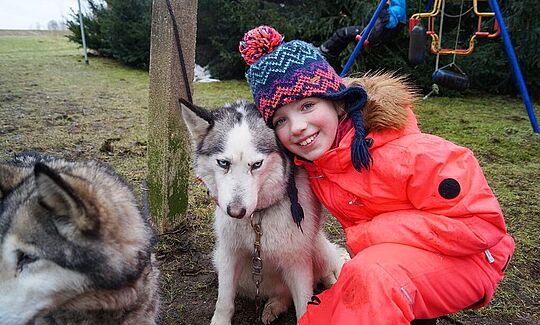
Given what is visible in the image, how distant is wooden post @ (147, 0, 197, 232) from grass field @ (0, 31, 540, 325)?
231mm

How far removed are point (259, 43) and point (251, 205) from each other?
760mm

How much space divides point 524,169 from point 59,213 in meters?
4.52

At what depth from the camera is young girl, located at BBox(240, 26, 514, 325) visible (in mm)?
1656

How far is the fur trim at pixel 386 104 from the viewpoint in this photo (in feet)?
6.18

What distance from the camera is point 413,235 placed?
5.73 ft

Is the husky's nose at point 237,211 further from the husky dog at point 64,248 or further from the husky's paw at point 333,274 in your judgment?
the husky's paw at point 333,274

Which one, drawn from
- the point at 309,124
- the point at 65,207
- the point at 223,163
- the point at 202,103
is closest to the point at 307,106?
the point at 309,124

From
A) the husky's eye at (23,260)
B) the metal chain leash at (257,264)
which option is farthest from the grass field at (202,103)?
the husky's eye at (23,260)

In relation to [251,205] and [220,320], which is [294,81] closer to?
[251,205]

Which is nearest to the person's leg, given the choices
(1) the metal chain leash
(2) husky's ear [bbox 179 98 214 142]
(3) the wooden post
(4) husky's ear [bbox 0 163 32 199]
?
(1) the metal chain leash

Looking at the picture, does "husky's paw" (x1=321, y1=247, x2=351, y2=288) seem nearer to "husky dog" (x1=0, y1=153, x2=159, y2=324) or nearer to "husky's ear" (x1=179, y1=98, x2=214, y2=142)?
"husky's ear" (x1=179, y1=98, x2=214, y2=142)

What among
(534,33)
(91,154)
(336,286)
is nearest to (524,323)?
(336,286)

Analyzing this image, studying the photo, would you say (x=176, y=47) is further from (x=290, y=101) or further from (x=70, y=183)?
(x=70, y=183)

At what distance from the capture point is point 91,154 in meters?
4.55
